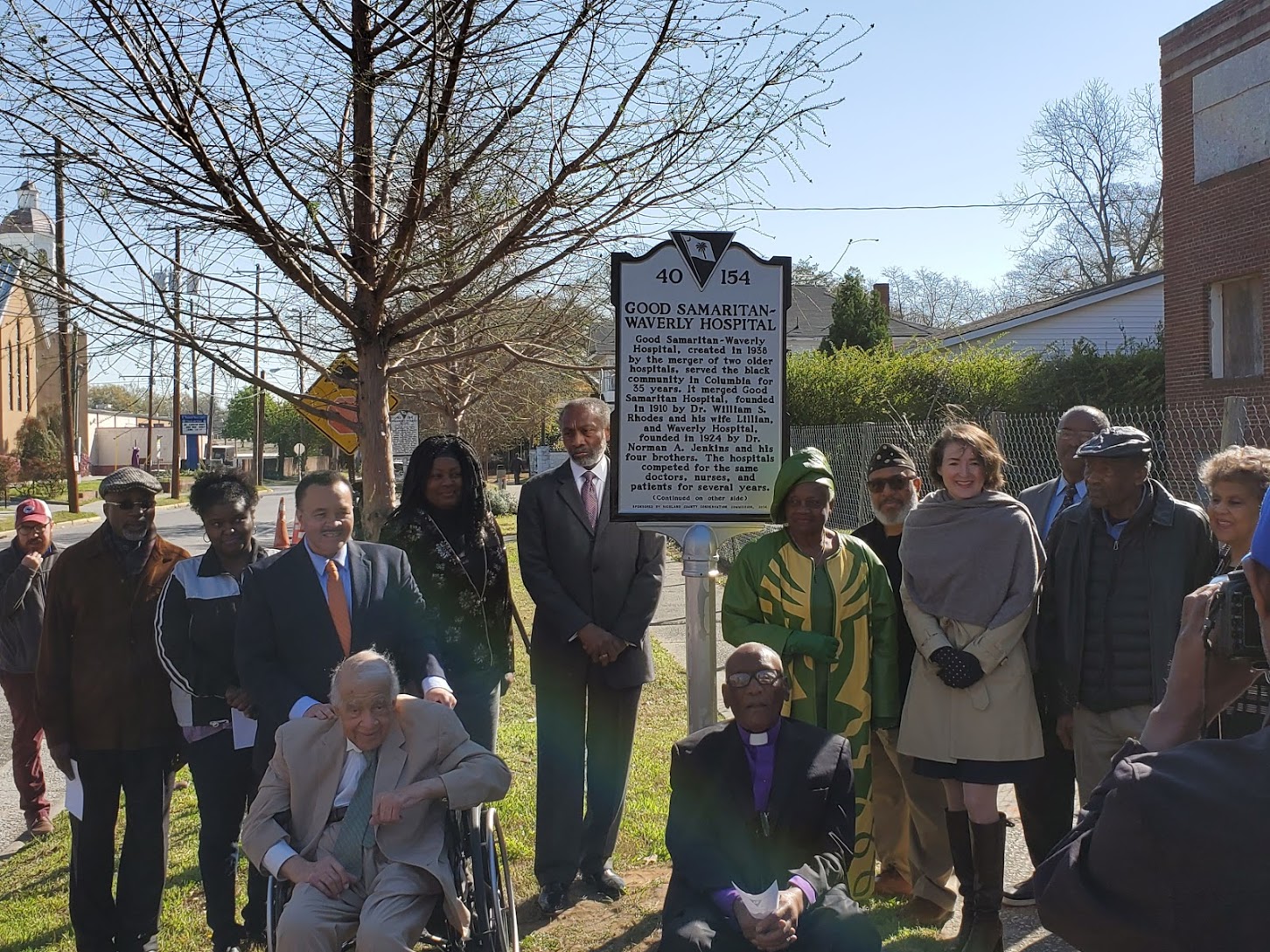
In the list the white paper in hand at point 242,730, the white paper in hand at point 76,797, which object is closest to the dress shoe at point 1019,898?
the white paper in hand at point 242,730

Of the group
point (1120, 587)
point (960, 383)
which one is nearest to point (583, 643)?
point (1120, 587)

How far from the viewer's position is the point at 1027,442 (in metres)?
12.4

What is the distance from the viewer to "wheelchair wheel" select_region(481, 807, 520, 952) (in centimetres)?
356

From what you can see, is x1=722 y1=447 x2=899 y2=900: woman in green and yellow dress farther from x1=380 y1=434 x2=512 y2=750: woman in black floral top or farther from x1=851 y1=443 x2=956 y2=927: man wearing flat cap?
x1=380 y1=434 x2=512 y2=750: woman in black floral top

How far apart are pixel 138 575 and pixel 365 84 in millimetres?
2206

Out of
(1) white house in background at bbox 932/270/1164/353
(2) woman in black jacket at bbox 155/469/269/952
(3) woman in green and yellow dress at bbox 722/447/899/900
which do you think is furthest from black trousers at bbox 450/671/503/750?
(1) white house in background at bbox 932/270/1164/353

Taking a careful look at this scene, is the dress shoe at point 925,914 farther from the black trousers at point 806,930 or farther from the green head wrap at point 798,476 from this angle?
the green head wrap at point 798,476

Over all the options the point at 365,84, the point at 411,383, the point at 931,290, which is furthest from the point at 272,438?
the point at 365,84

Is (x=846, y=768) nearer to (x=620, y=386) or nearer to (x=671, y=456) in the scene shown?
(x=671, y=456)

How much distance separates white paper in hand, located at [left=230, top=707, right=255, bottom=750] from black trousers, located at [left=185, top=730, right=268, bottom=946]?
4 cm

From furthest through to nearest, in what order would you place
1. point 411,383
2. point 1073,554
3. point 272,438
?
point 272,438, point 411,383, point 1073,554

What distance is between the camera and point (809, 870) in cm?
363

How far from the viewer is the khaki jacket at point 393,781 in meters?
3.68

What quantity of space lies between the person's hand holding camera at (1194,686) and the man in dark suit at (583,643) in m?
2.93
